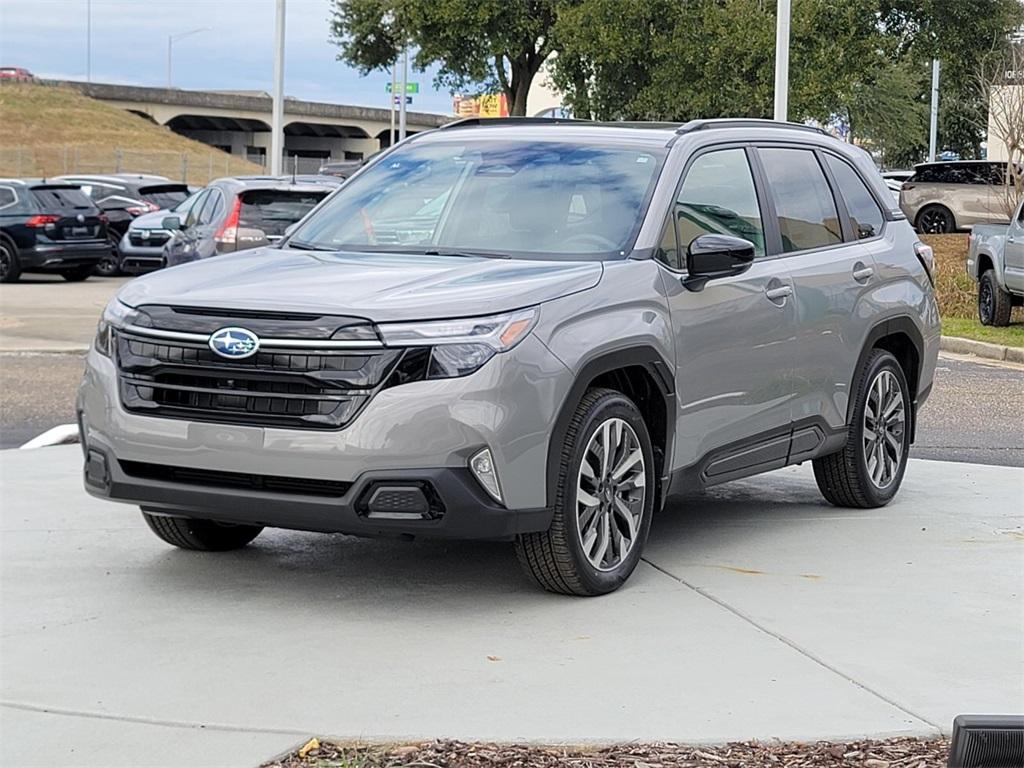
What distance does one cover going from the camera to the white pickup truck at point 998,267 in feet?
65.5

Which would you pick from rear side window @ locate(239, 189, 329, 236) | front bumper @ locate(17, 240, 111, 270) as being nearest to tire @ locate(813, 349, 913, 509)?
rear side window @ locate(239, 189, 329, 236)

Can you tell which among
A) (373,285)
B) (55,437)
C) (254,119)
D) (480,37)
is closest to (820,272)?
(373,285)

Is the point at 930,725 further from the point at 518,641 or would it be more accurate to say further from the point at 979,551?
the point at 979,551

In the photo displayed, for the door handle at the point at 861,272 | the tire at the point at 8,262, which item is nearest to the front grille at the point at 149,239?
the tire at the point at 8,262

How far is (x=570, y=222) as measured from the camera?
696 cm

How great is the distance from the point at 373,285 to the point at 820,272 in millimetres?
2619

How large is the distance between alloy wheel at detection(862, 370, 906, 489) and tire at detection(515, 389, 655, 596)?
2107mm

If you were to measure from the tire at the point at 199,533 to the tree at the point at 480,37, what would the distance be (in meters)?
34.7

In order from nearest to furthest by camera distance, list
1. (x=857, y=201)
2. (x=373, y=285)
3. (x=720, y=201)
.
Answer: (x=373, y=285)
(x=720, y=201)
(x=857, y=201)

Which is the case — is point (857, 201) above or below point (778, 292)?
above

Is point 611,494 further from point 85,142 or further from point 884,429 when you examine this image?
point 85,142

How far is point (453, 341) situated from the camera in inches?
230

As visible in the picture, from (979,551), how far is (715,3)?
32.5 metres

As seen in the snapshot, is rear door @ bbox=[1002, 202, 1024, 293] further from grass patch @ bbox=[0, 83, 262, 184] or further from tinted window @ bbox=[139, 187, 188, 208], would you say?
grass patch @ bbox=[0, 83, 262, 184]
